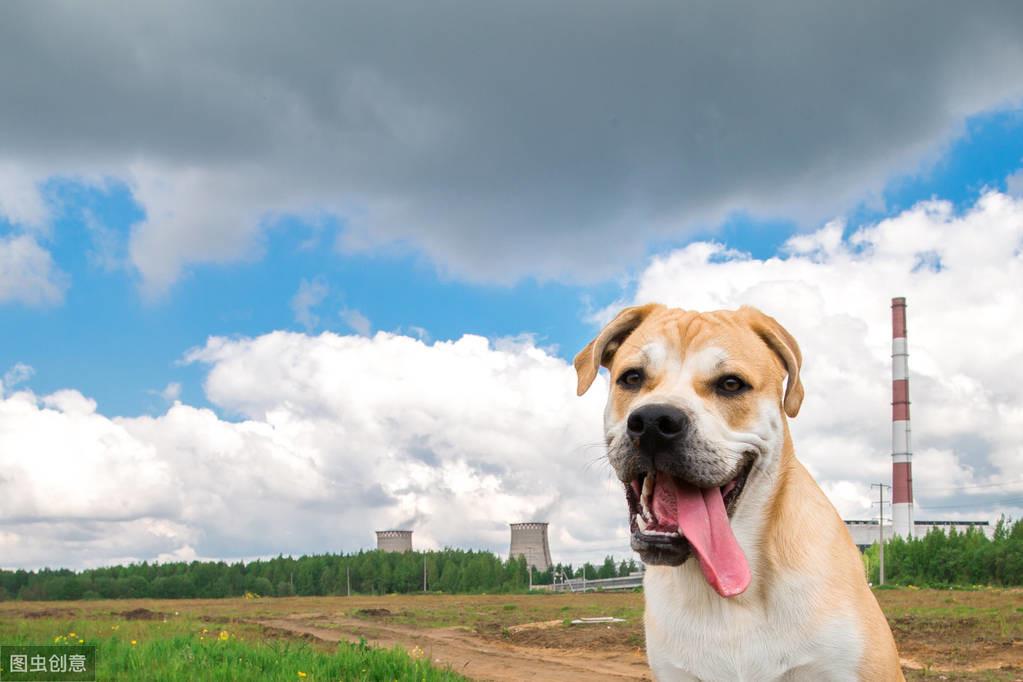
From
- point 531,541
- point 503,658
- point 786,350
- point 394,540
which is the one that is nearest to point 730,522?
point 786,350

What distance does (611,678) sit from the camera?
16375 mm

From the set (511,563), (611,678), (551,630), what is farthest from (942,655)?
(511,563)

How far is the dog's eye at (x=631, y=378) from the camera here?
16.7ft

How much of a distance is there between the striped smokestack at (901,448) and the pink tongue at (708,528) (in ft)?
197

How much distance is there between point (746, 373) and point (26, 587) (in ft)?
372

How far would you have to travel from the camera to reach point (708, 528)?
4.62 m

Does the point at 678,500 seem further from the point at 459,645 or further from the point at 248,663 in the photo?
the point at 459,645

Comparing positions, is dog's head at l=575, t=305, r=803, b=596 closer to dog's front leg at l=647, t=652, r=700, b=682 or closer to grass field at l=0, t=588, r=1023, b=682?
dog's front leg at l=647, t=652, r=700, b=682

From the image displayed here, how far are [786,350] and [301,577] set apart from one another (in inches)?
4418

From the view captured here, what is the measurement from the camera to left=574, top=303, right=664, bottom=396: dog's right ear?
223 inches

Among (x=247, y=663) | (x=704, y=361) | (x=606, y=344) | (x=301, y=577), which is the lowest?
(x=301, y=577)

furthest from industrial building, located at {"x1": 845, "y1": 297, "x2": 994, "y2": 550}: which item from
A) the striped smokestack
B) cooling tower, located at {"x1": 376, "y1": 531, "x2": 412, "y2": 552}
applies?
cooling tower, located at {"x1": 376, "y1": 531, "x2": 412, "y2": 552}

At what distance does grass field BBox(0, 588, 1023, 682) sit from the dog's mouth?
7.12 m

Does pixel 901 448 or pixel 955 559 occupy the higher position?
pixel 901 448
